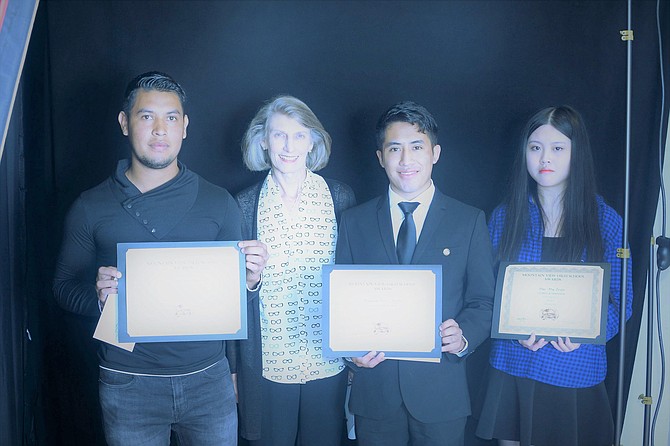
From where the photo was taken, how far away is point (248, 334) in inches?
85.0

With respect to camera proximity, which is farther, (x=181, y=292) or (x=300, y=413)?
(x=300, y=413)

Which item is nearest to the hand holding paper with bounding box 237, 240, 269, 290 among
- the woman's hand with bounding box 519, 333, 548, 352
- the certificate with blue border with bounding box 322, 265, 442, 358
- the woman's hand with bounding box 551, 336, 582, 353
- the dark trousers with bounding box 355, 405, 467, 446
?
the certificate with blue border with bounding box 322, 265, 442, 358

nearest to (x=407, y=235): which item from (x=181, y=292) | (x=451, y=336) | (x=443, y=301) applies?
(x=443, y=301)

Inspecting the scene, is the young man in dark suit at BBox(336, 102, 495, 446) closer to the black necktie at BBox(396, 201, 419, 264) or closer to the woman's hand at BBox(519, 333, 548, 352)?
the black necktie at BBox(396, 201, 419, 264)

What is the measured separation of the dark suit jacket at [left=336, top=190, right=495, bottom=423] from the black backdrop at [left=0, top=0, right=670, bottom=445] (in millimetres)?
635

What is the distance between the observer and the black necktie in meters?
2.07

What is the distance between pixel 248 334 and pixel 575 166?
1.40 m

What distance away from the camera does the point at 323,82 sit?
260 centimetres

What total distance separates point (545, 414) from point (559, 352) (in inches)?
9.7

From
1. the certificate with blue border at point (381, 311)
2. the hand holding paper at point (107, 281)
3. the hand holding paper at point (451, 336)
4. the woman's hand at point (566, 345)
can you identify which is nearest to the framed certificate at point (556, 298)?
the woman's hand at point (566, 345)

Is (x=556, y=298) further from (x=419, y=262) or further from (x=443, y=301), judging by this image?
(x=419, y=262)

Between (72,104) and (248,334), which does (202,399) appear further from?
(72,104)

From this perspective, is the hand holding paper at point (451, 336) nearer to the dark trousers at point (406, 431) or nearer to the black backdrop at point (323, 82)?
the dark trousers at point (406, 431)

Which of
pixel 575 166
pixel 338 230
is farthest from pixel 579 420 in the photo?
pixel 338 230
